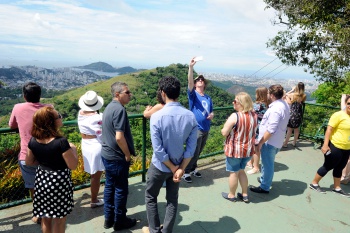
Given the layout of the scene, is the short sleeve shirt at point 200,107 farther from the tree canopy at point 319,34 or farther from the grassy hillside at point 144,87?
the grassy hillside at point 144,87

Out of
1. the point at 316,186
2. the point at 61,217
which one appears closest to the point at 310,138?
the point at 316,186

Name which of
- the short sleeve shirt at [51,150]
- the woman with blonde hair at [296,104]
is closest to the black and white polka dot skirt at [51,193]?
the short sleeve shirt at [51,150]

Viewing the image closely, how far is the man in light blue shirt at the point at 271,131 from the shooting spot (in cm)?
367

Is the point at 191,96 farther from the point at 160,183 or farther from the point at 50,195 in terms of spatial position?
the point at 50,195

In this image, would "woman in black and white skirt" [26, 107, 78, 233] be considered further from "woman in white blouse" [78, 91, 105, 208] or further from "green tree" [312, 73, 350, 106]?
"green tree" [312, 73, 350, 106]

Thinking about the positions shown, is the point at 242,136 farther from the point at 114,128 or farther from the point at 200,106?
the point at 114,128

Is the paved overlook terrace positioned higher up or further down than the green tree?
further down

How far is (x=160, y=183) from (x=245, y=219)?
142cm

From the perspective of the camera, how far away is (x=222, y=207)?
11.7 feet

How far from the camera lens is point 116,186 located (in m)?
2.83

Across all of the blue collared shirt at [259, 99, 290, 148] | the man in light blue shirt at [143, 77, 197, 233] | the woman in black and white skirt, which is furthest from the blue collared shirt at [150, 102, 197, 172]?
the blue collared shirt at [259, 99, 290, 148]

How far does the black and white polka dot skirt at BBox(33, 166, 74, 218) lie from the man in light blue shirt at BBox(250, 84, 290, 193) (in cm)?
265

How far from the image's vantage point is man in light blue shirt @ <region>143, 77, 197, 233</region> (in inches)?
94.3

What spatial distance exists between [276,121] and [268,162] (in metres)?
0.68
